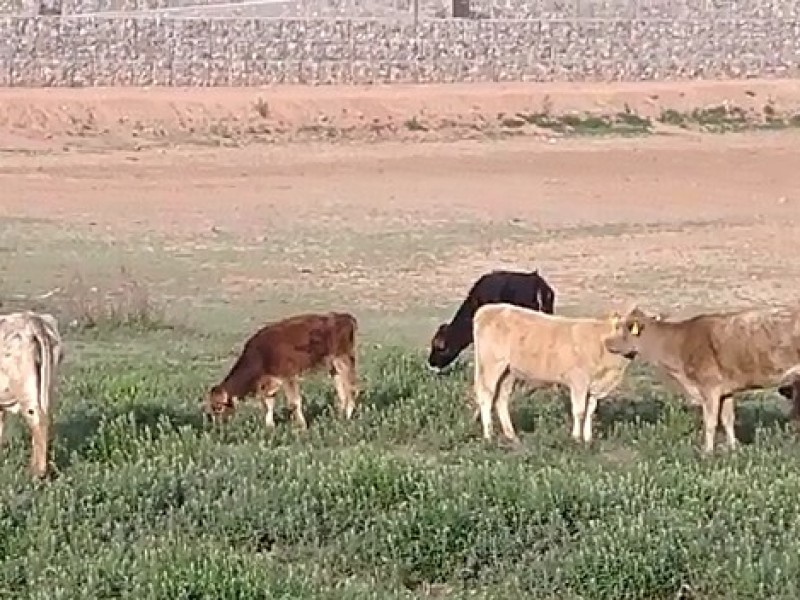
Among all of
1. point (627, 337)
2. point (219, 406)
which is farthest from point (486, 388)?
point (219, 406)

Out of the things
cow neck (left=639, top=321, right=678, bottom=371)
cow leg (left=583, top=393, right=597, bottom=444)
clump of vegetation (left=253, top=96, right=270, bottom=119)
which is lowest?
clump of vegetation (left=253, top=96, right=270, bottom=119)

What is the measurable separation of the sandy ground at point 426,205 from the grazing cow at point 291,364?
28.6 ft

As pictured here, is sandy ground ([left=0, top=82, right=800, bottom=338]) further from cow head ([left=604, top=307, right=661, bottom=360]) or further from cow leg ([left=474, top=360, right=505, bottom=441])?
cow head ([left=604, top=307, right=661, bottom=360])

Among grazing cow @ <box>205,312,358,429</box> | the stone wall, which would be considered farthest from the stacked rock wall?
grazing cow @ <box>205,312,358,429</box>

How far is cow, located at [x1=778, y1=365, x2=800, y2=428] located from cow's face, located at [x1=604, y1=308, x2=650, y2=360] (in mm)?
893

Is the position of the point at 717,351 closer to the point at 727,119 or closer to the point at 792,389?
the point at 792,389

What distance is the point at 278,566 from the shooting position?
8898 millimetres

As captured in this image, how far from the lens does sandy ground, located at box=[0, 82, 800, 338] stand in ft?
81.8

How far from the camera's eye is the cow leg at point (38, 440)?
10.4 meters

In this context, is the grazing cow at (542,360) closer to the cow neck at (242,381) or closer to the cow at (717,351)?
the cow at (717,351)

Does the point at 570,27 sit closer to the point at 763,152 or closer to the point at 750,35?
the point at 750,35

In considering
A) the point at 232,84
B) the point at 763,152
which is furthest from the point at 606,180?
the point at 232,84

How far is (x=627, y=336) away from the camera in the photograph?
12219 mm

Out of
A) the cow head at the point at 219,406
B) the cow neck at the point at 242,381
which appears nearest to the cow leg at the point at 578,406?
the cow neck at the point at 242,381
